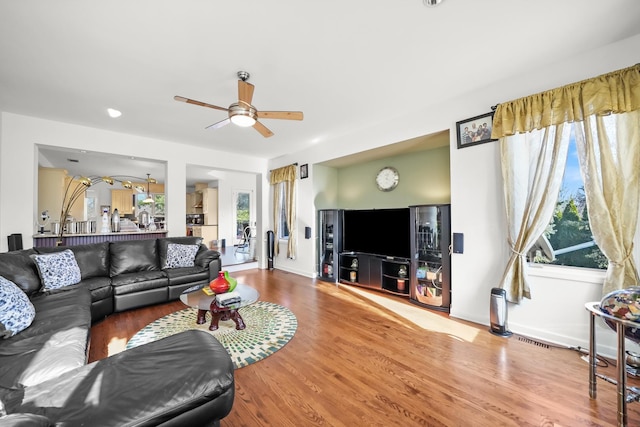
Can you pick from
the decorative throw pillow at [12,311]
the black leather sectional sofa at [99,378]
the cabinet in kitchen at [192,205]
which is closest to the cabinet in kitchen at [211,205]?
the cabinet in kitchen at [192,205]

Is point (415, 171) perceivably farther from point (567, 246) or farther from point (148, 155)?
point (148, 155)

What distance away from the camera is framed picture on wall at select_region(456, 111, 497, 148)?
2859 millimetres

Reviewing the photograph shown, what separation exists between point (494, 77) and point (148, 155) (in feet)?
17.3

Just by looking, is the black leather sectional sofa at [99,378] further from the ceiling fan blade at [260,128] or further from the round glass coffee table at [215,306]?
the ceiling fan blade at [260,128]

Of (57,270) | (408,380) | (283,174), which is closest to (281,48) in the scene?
(408,380)

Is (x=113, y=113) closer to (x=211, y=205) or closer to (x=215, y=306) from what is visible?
(x=215, y=306)

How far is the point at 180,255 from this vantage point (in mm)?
4043

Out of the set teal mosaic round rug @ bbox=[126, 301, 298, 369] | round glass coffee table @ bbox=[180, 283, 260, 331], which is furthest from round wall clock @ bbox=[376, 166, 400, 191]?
round glass coffee table @ bbox=[180, 283, 260, 331]

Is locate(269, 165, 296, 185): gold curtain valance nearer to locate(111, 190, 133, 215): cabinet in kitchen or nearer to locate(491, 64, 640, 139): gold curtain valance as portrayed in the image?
locate(491, 64, 640, 139): gold curtain valance

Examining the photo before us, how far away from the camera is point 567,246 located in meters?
2.53

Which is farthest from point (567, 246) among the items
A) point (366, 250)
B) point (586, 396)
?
point (366, 250)

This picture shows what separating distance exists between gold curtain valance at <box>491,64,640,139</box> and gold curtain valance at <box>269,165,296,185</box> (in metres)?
3.70

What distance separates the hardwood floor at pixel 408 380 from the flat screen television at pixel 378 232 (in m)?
1.38

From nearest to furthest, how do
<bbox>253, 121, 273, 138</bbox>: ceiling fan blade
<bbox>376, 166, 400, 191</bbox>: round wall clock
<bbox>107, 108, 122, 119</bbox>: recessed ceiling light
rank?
<bbox>253, 121, 273, 138</bbox>: ceiling fan blade, <bbox>107, 108, 122, 119</bbox>: recessed ceiling light, <bbox>376, 166, 400, 191</bbox>: round wall clock
